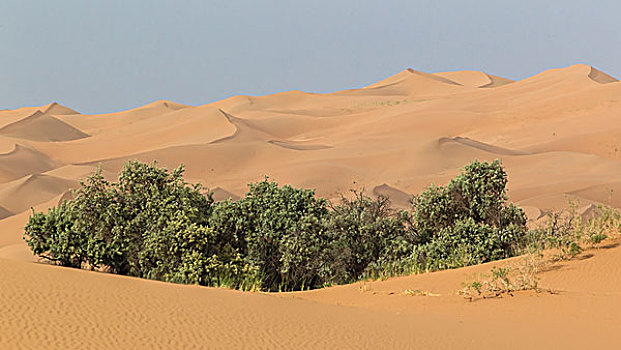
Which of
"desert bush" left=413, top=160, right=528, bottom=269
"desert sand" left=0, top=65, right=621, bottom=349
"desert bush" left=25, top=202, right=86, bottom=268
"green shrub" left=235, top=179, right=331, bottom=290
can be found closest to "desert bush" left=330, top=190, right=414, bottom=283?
"green shrub" left=235, top=179, right=331, bottom=290

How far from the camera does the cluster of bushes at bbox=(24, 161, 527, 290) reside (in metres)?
13.3

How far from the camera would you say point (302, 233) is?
14.6 meters

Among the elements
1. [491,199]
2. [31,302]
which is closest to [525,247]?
[491,199]

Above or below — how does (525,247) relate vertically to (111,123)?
below

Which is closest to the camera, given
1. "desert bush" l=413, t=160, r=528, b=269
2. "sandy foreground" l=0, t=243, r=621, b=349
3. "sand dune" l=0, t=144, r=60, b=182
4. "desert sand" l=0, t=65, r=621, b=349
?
"sandy foreground" l=0, t=243, r=621, b=349

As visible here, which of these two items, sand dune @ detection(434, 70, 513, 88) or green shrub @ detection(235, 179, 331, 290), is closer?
green shrub @ detection(235, 179, 331, 290)

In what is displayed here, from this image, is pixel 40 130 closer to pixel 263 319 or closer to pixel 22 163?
pixel 22 163

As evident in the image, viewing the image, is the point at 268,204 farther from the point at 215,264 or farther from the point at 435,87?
the point at 435,87

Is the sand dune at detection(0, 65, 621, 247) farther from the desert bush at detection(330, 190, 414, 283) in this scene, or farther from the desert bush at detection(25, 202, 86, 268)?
the desert bush at detection(25, 202, 86, 268)

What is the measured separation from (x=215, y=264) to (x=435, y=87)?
91.7 metres

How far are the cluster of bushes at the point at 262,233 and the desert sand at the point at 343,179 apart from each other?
2.02 m

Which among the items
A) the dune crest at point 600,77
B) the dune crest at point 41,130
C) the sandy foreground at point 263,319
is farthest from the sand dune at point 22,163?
the dune crest at point 600,77

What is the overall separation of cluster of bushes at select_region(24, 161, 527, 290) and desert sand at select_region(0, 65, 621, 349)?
6.64 feet

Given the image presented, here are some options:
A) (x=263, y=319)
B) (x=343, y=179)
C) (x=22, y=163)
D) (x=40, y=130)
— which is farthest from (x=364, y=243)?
(x=40, y=130)
